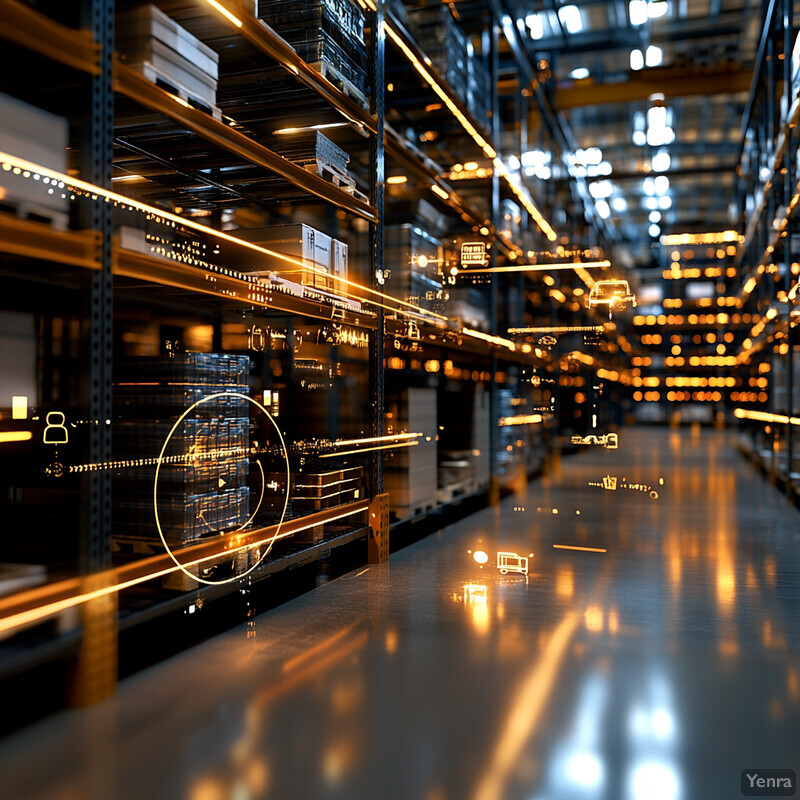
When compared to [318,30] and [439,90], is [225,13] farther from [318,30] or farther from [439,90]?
[439,90]

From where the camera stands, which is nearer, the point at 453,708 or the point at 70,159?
the point at 453,708

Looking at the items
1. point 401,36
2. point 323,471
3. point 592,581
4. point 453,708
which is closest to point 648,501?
point 592,581

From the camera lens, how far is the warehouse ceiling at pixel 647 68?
41.1 ft

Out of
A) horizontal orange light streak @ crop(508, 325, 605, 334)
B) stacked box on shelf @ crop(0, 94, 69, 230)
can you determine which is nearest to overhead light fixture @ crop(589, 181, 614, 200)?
horizontal orange light streak @ crop(508, 325, 605, 334)

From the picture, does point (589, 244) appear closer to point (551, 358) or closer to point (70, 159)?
point (551, 358)

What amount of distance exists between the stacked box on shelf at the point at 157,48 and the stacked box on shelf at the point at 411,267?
2.98 m

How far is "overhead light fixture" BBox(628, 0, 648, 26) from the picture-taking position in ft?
41.3

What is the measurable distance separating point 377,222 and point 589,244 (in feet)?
44.3

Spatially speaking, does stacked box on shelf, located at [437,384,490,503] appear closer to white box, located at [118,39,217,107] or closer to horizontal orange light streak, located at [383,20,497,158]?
horizontal orange light streak, located at [383,20,497,158]

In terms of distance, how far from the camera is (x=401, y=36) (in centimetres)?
575

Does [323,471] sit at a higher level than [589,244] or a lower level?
lower

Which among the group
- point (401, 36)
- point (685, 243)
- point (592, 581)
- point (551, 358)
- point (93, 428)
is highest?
point (685, 243)

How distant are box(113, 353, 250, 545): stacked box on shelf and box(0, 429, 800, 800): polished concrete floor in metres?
0.62

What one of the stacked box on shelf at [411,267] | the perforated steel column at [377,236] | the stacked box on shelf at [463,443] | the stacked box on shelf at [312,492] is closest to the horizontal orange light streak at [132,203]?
the perforated steel column at [377,236]
